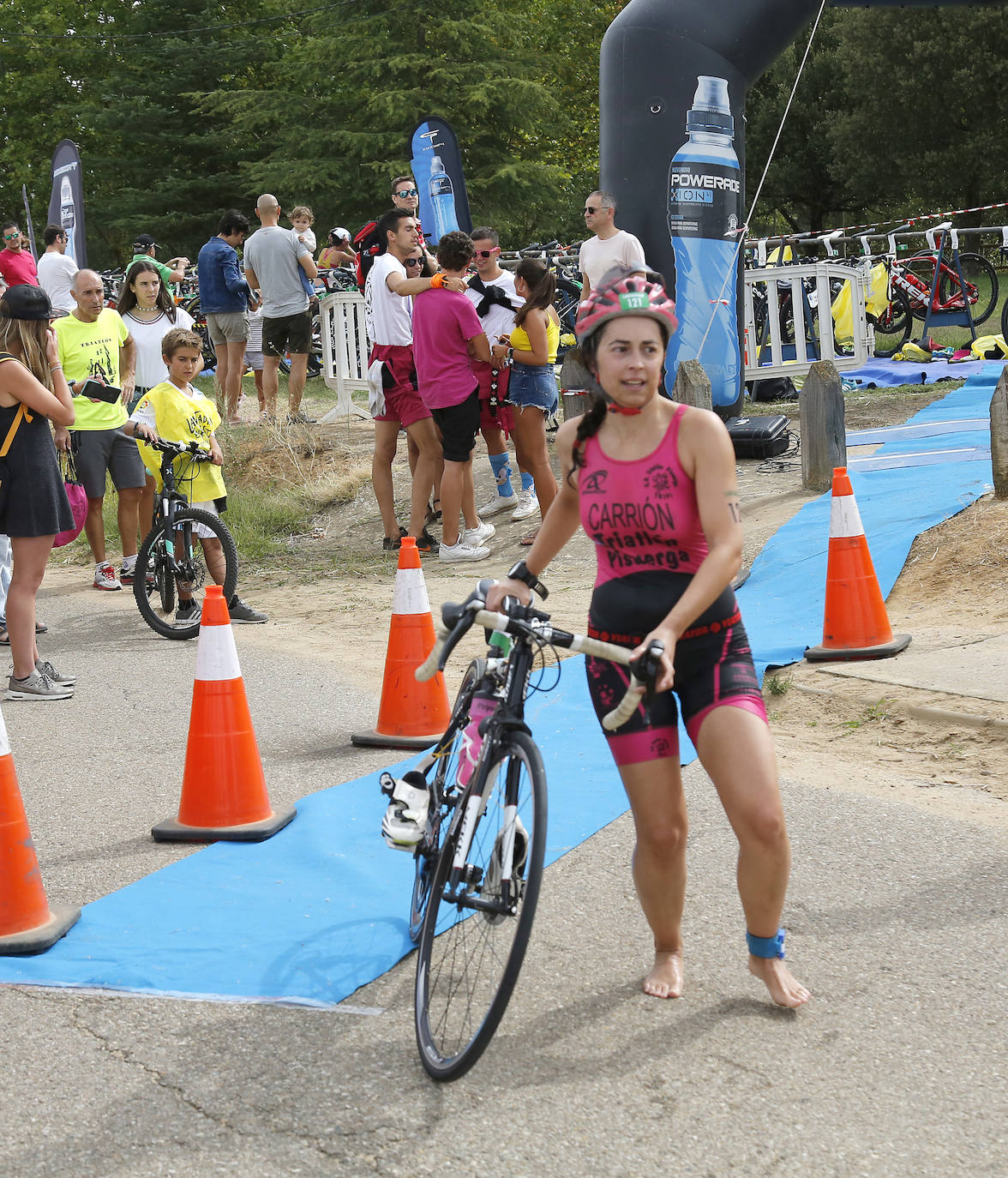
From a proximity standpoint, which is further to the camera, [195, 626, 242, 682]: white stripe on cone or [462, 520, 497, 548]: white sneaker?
[462, 520, 497, 548]: white sneaker

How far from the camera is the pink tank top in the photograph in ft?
10.8

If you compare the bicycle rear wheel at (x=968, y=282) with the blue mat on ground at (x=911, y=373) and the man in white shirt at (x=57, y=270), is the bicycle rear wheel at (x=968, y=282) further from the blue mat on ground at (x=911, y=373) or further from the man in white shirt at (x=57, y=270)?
the man in white shirt at (x=57, y=270)

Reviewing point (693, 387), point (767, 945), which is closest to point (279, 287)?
point (693, 387)

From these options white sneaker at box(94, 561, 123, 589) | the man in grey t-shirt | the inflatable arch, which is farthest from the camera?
the man in grey t-shirt

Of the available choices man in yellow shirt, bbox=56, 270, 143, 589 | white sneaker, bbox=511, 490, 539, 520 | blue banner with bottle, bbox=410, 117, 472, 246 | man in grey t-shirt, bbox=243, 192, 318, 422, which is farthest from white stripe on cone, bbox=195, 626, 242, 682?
blue banner with bottle, bbox=410, 117, 472, 246

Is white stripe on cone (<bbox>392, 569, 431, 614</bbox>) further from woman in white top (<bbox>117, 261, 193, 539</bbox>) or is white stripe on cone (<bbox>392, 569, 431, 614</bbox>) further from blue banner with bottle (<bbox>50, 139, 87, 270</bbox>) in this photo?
blue banner with bottle (<bbox>50, 139, 87, 270</bbox>)

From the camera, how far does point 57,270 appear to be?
15070mm

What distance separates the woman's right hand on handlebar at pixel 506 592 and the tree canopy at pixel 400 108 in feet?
89.5

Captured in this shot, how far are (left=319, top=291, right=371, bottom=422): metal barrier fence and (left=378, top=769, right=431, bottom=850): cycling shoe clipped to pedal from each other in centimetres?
1223

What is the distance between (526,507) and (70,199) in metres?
12.2

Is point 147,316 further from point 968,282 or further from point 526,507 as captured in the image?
point 968,282

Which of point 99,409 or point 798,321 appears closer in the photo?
point 99,409

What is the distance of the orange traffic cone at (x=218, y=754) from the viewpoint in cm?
481

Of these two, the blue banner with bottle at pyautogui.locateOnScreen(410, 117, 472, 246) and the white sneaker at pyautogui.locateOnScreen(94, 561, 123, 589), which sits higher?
the blue banner with bottle at pyautogui.locateOnScreen(410, 117, 472, 246)
